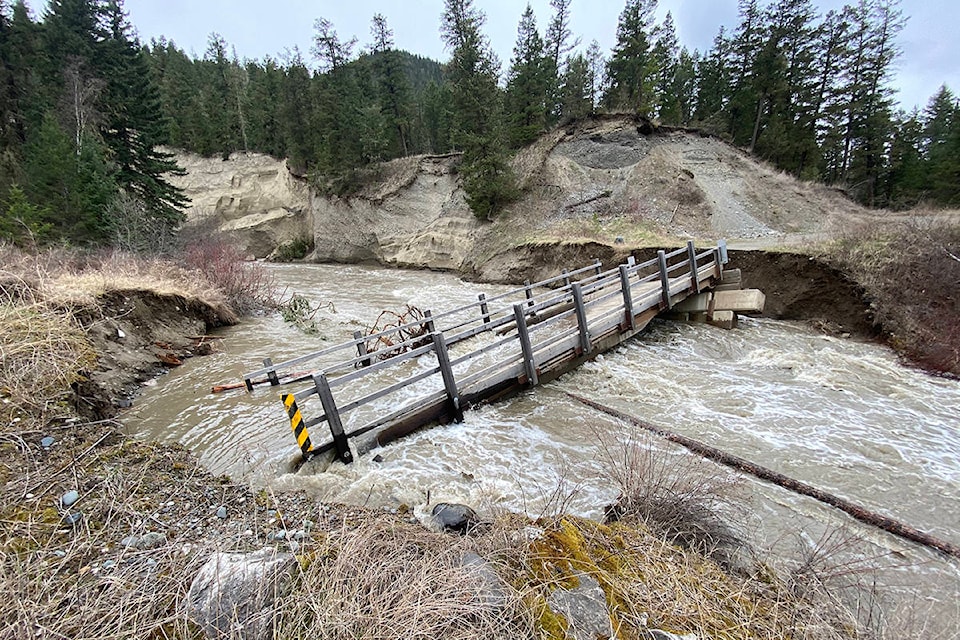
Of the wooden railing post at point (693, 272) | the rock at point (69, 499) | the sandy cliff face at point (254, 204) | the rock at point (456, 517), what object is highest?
the sandy cliff face at point (254, 204)

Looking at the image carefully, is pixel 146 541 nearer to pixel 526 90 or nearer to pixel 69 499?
pixel 69 499

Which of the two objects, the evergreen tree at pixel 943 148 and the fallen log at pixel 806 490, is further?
the evergreen tree at pixel 943 148

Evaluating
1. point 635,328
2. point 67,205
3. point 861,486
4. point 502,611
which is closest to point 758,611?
point 502,611

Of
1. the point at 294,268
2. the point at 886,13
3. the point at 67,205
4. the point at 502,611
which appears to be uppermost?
the point at 886,13

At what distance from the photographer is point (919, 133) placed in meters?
31.0

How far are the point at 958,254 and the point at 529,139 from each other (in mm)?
24194

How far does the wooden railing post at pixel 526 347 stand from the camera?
682cm

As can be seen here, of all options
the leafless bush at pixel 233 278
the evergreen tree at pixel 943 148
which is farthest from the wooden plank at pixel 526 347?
the evergreen tree at pixel 943 148

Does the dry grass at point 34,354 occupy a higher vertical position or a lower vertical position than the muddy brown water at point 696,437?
higher

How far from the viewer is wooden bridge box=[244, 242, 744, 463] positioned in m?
5.34

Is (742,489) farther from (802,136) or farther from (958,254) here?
(802,136)

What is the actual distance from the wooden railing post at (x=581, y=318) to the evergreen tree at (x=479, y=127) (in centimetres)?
1837

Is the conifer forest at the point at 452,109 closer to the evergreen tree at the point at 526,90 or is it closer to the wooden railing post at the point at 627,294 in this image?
the evergreen tree at the point at 526,90

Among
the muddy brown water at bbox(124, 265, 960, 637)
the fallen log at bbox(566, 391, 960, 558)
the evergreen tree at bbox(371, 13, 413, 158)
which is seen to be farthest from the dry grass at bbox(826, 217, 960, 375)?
the evergreen tree at bbox(371, 13, 413, 158)
